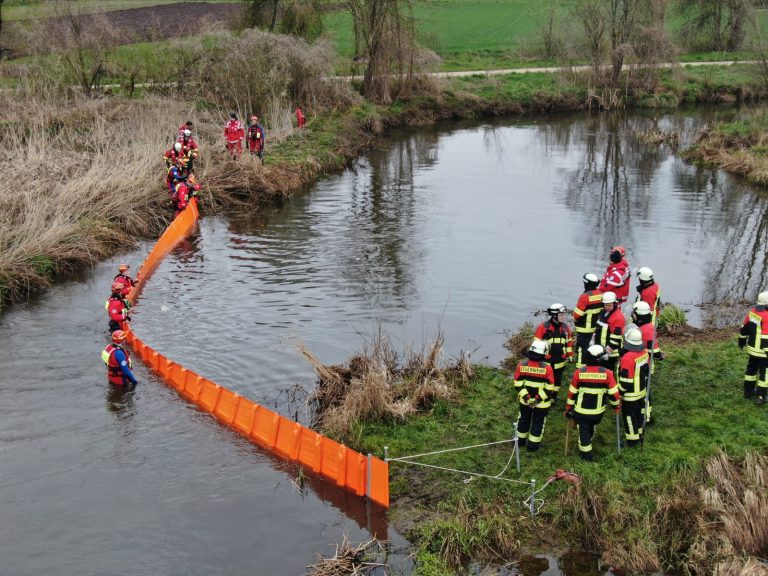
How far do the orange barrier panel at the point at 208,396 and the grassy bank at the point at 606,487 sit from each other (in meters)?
2.64

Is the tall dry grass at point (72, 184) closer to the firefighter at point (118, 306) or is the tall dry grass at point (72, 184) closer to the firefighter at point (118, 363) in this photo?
the firefighter at point (118, 306)

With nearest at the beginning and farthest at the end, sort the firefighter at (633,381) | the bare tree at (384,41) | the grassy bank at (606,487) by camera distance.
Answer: the grassy bank at (606,487), the firefighter at (633,381), the bare tree at (384,41)

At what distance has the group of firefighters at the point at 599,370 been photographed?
10398 millimetres

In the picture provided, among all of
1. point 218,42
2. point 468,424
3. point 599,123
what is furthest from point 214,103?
point 468,424

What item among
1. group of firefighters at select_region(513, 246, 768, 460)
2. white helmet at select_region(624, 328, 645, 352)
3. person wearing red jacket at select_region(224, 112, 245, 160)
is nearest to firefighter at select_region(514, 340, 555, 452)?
group of firefighters at select_region(513, 246, 768, 460)

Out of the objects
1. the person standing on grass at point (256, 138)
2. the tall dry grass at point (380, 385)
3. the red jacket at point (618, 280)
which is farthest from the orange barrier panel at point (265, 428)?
the person standing on grass at point (256, 138)

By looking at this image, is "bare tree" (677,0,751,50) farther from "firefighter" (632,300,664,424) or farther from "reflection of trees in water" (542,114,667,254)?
"firefighter" (632,300,664,424)

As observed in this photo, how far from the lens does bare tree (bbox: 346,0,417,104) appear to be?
40.0 m

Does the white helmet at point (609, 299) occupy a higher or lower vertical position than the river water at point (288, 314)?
higher

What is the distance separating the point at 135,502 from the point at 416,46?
35404 millimetres

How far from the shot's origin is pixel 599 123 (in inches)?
1708

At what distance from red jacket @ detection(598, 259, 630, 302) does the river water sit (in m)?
2.59

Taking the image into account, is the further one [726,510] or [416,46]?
[416,46]

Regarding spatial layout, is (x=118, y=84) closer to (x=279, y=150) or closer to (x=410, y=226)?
(x=279, y=150)
